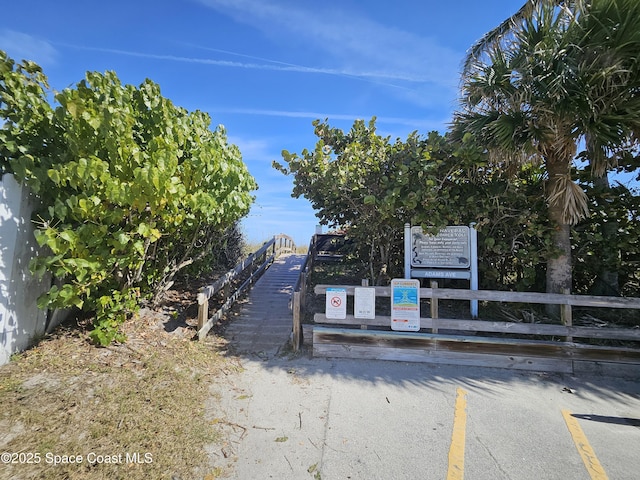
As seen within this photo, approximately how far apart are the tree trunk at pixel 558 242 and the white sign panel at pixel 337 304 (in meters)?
3.88

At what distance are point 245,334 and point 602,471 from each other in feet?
17.1

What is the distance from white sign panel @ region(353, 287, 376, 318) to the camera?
5.27 meters

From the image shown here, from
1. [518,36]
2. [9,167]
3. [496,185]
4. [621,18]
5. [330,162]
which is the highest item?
[518,36]

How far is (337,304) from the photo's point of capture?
530 cm

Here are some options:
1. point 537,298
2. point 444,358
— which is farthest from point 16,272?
point 537,298

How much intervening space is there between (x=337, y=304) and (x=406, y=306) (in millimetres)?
1102

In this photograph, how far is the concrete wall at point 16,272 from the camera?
4172 millimetres

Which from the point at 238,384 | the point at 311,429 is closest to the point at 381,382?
the point at 311,429

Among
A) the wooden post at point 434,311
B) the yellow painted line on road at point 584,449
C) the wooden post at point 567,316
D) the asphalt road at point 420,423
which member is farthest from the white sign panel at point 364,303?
the wooden post at point 567,316

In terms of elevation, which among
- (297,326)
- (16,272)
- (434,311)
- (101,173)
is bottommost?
(297,326)

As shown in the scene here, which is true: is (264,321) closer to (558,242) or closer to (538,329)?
(538,329)

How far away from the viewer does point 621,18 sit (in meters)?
4.58

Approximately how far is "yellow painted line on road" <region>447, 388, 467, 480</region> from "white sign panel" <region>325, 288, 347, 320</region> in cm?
196

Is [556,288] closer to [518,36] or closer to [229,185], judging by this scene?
[518,36]
